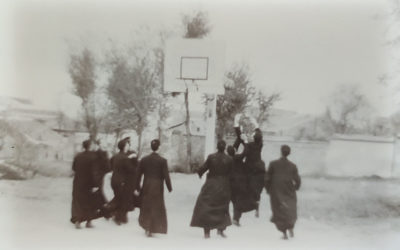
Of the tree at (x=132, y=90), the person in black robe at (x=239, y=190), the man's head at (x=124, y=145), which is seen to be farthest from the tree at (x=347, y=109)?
the man's head at (x=124, y=145)

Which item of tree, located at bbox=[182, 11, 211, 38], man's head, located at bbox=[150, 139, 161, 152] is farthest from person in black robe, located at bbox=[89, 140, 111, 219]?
tree, located at bbox=[182, 11, 211, 38]

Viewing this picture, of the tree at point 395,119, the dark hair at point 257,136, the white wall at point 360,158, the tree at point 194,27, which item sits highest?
the tree at point 194,27

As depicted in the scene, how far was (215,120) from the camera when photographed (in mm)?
3926

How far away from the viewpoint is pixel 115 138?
13.1 ft

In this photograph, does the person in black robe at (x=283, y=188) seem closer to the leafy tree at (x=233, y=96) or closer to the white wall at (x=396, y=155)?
the leafy tree at (x=233, y=96)

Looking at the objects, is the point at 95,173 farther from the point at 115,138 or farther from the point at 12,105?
the point at 12,105

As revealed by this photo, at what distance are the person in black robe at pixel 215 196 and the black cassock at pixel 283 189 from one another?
347 mm

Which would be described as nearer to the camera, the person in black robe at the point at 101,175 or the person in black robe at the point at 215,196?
the person in black robe at the point at 215,196

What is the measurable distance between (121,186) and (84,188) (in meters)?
0.33

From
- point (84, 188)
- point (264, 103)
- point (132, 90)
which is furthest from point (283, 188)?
point (84, 188)

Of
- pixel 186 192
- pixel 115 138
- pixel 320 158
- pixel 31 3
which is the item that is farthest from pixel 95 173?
pixel 320 158

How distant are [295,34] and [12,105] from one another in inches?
96.6

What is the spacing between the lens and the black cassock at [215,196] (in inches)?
150

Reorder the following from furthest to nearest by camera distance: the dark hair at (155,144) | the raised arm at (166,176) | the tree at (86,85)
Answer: the tree at (86,85), the dark hair at (155,144), the raised arm at (166,176)
